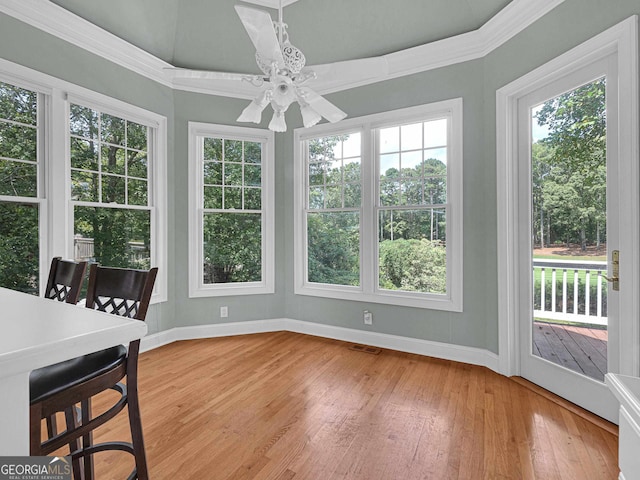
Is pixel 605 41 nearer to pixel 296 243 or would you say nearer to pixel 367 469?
pixel 367 469

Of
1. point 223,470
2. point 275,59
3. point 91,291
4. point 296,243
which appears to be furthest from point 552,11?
point 223,470

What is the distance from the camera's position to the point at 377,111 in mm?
3502

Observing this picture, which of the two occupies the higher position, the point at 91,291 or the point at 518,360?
the point at 91,291

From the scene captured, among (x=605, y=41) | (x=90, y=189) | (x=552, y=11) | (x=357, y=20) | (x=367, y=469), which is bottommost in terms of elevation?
(x=367, y=469)

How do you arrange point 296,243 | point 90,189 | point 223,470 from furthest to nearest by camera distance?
point 296,243, point 90,189, point 223,470

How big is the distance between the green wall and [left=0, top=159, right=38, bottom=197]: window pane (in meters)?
0.78

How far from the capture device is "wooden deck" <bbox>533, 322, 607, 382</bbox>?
217 centimetres

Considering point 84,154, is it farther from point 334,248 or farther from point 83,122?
point 334,248

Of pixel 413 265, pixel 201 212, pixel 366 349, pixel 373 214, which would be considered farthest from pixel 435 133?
pixel 201 212

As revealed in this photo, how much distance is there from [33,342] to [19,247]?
8.23 feet

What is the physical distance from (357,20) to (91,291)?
3355mm

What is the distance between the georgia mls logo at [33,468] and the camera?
0.68 m

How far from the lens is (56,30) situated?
2.71 m

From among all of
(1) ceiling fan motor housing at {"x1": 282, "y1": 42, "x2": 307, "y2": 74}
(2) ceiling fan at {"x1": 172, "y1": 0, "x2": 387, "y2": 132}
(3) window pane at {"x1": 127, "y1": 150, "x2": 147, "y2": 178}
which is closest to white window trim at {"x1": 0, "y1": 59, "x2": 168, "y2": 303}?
(3) window pane at {"x1": 127, "y1": 150, "x2": 147, "y2": 178}
